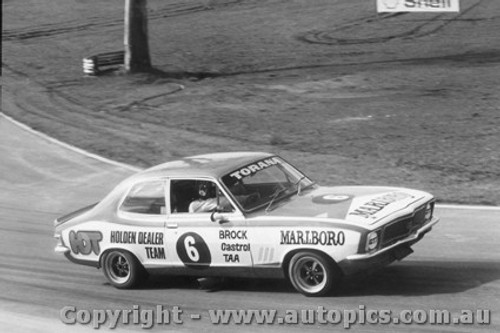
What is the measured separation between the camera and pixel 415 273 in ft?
33.2

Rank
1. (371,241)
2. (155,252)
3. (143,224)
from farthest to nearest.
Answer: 1. (143,224)
2. (155,252)
3. (371,241)

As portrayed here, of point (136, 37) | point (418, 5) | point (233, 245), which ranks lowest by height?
point (233, 245)

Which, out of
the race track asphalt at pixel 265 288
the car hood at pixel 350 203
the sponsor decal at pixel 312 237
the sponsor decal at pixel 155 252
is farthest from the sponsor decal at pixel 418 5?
the sponsor decal at pixel 312 237

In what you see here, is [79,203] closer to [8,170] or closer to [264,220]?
[8,170]

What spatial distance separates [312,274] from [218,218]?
1243mm

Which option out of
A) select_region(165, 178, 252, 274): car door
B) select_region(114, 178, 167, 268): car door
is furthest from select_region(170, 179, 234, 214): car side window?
select_region(114, 178, 167, 268): car door

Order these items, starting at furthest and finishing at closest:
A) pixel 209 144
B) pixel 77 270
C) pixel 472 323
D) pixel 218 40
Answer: pixel 218 40
pixel 209 144
pixel 77 270
pixel 472 323

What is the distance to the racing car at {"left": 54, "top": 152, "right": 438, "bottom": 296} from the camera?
909 cm

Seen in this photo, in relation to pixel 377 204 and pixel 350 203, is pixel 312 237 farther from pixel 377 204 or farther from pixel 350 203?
pixel 377 204

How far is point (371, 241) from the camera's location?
29.4 feet

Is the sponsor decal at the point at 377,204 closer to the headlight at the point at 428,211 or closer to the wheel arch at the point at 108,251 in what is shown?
the headlight at the point at 428,211

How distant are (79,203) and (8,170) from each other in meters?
3.94

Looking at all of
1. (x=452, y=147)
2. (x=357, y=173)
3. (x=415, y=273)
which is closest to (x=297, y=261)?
(x=415, y=273)

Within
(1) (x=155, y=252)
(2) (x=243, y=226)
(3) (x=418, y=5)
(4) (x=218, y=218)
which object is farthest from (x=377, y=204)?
(3) (x=418, y=5)
